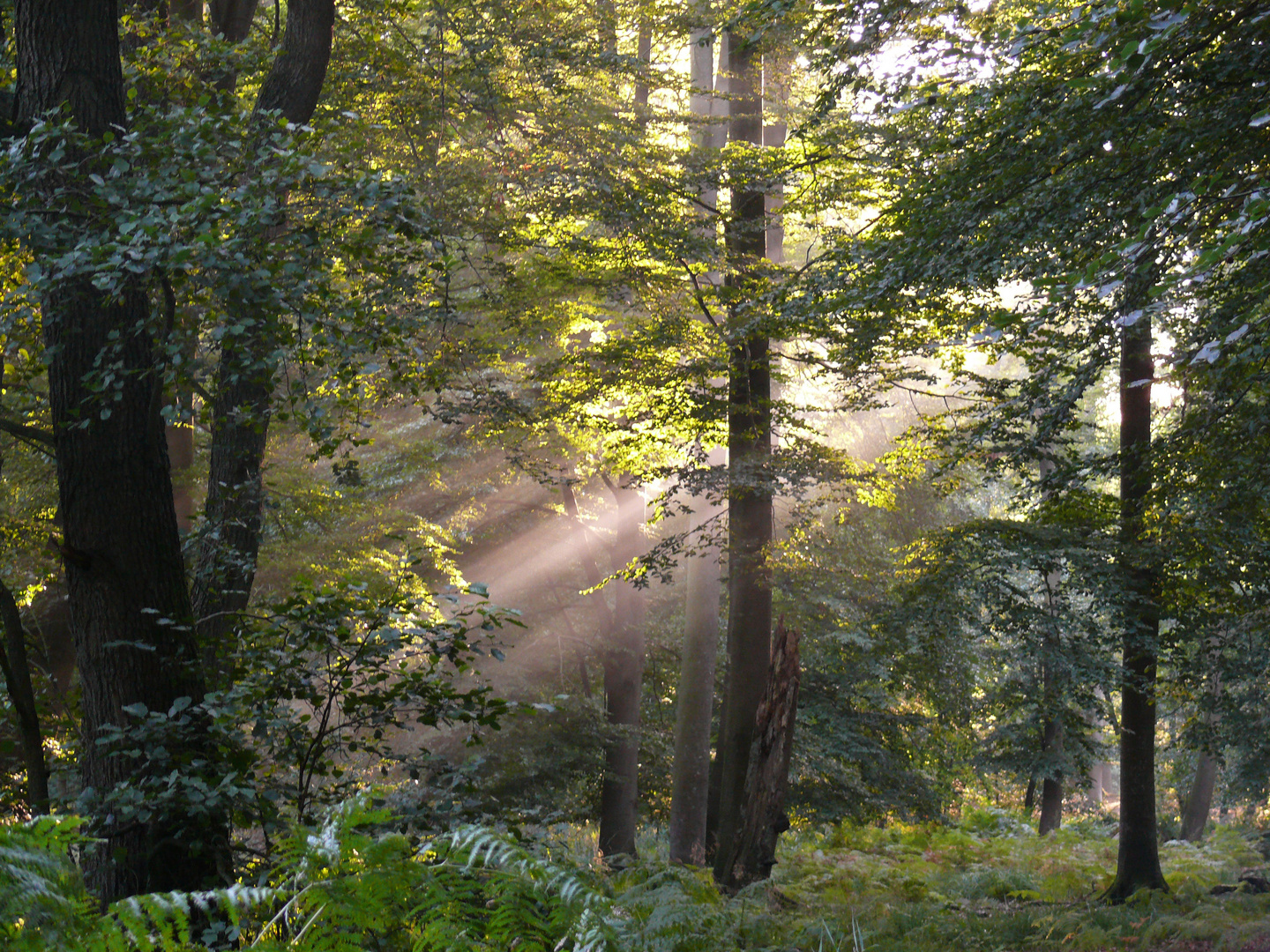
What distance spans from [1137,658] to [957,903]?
3.13 m

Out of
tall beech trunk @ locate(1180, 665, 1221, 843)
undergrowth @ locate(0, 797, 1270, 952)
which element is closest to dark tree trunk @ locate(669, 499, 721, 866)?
undergrowth @ locate(0, 797, 1270, 952)

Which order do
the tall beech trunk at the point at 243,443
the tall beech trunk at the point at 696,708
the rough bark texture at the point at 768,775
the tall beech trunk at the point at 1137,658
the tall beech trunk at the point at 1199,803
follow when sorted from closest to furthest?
1. the tall beech trunk at the point at 243,443
2. the rough bark texture at the point at 768,775
3. the tall beech trunk at the point at 1137,658
4. the tall beech trunk at the point at 696,708
5. the tall beech trunk at the point at 1199,803

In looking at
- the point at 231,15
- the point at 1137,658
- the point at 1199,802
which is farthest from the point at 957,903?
the point at 1199,802

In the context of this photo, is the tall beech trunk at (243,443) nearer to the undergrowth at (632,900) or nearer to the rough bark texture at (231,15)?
the rough bark texture at (231,15)

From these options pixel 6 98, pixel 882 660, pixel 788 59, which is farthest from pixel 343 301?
pixel 882 660

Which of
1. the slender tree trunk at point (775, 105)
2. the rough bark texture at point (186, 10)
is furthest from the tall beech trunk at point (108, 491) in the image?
the slender tree trunk at point (775, 105)

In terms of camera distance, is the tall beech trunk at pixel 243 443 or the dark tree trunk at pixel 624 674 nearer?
the tall beech trunk at pixel 243 443

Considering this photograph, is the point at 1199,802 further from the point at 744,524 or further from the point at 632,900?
the point at 632,900

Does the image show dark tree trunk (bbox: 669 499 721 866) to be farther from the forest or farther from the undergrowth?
the undergrowth

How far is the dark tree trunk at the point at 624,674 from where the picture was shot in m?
14.6

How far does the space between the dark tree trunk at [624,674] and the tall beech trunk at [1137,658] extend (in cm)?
672

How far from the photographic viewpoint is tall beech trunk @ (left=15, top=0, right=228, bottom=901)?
161 inches

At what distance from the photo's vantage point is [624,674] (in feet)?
50.9

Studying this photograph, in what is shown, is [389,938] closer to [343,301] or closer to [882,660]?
[343,301]
